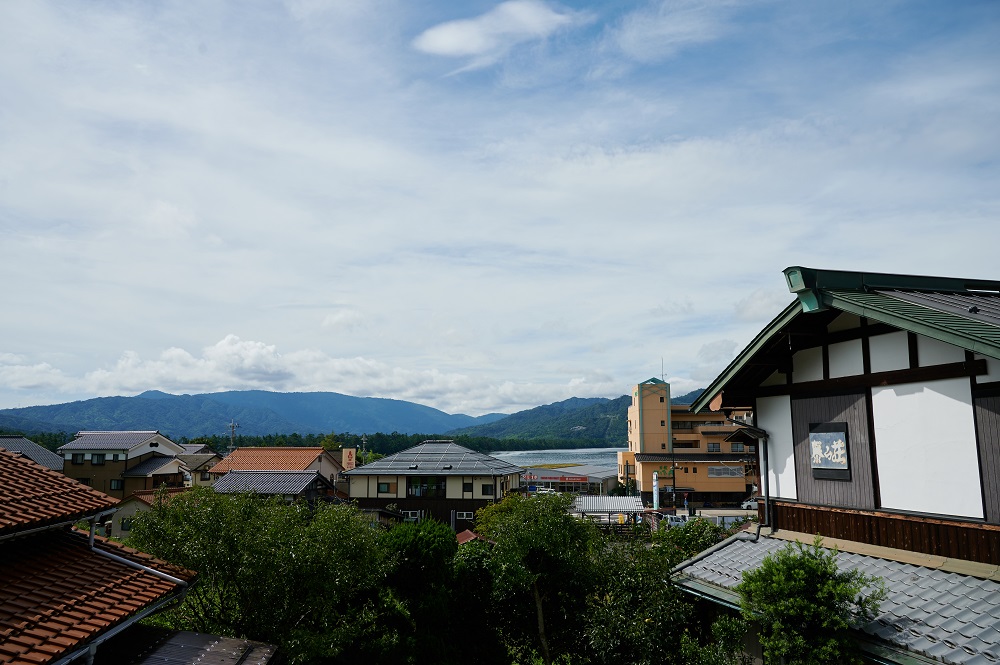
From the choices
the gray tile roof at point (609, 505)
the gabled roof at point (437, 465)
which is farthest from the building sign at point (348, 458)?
the gray tile roof at point (609, 505)

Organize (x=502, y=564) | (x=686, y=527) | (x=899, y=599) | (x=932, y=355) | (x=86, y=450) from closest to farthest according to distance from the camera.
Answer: (x=899, y=599) → (x=932, y=355) → (x=502, y=564) → (x=686, y=527) → (x=86, y=450)

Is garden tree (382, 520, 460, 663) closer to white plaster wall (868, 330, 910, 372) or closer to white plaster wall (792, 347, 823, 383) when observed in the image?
white plaster wall (792, 347, 823, 383)

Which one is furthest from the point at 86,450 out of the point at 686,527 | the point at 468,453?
the point at 686,527

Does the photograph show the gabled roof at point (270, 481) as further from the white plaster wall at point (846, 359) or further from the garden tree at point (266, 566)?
the white plaster wall at point (846, 359)

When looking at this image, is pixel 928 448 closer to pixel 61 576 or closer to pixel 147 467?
pixel 61 576

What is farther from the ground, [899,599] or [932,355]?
[932,355]

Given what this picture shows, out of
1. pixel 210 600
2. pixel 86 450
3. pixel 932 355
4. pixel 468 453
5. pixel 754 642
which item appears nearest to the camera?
pixel 932 355

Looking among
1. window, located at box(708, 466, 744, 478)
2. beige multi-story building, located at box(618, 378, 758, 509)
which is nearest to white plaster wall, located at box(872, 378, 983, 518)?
beige multi-story building, located at box(618, 378, 758, 509)

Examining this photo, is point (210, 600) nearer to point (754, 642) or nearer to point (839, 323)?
point (754, 642)

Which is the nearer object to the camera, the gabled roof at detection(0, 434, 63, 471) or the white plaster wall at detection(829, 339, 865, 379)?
the white plaster wall at detection(829, 339, 865, 379)

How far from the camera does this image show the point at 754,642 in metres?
8.81

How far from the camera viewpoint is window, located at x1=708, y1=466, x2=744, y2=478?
181ft

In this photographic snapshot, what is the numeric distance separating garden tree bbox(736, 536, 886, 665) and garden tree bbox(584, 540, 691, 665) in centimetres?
324

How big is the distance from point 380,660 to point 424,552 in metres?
2.04
